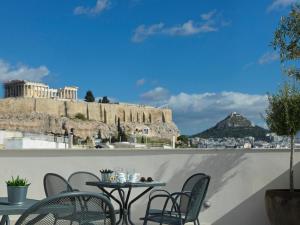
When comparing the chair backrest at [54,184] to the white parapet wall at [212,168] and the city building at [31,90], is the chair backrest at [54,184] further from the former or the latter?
the city building at [31,90]

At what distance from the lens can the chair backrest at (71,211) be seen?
7.18ft

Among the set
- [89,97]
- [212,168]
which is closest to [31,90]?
[89,97]

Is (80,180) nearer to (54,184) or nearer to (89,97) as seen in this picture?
(54,184)

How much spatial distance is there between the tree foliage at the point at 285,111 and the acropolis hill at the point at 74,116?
69499 millimetres

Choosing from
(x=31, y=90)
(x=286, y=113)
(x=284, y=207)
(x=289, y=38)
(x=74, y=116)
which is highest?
(x=31, y=90)

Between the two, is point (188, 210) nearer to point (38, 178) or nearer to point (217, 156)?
point (217, 156)

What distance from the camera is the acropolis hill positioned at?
244 ft

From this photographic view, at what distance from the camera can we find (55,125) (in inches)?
3036

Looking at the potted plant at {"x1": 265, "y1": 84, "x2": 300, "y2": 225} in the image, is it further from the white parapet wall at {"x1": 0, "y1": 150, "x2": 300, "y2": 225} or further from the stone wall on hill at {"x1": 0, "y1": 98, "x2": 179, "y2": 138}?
the stone wall on hill at {"x1": 0, "y1": 98, "x2": 179, "y2": 138}

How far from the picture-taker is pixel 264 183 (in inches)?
243

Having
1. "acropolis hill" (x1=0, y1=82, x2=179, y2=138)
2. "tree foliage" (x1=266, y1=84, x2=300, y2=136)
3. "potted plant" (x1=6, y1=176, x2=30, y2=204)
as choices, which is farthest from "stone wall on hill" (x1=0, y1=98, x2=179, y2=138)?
"potted plant" (x1=6, y1=176, x2=30, y2=204)

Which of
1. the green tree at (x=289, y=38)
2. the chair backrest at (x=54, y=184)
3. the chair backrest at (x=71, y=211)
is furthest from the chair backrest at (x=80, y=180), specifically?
the green tree at (x=289, y=38)

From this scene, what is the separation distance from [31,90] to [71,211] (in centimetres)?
10047

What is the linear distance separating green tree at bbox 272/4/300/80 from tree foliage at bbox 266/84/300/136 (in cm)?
55
